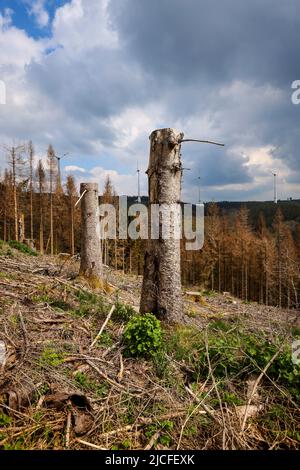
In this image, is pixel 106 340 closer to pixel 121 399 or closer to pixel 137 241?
pixel 121 399

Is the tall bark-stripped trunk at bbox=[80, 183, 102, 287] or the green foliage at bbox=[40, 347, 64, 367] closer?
the green foliage at bbox=[40, 347, 64, 367]

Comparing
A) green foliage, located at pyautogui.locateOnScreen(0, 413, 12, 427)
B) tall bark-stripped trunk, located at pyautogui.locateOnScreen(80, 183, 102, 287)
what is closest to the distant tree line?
tall bark-stripped trunk, located at pyautogui.locateOnScreen(80, 183, 102, 287)

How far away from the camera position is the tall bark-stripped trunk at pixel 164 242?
17.1ft

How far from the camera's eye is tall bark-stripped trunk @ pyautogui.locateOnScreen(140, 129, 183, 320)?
5.22 m

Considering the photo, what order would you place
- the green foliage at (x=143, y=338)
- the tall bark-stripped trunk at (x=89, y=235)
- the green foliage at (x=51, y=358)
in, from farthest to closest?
the tall bark-stripped trunk at (x=89, y=235) < the green foliage at (x=143, y=338) < the green foliage at (x=51, y=358)

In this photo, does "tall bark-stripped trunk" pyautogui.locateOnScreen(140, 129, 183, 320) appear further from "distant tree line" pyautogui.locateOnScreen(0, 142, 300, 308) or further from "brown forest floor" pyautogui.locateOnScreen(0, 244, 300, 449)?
"distant tree line" pyautogui.locateOnScreen(0, 142, 300, 308)

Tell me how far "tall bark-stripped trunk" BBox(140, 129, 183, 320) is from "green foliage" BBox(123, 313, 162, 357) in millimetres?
924

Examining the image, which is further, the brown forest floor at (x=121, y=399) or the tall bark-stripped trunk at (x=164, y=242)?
the tall bark-stripped trunk at (x=164, y=242)

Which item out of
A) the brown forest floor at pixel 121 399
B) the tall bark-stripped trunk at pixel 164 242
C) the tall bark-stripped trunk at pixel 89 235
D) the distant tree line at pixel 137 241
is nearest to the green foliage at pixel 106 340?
the brown forest floor at pixel 121 399

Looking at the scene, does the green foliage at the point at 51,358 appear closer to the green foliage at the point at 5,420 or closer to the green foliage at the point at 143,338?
the green foliage at the point at 5,420

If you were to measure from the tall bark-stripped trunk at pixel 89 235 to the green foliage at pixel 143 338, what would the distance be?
13.6 ft

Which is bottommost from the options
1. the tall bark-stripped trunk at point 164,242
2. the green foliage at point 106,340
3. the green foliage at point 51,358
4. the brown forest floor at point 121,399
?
the brown forest floor at point 121,399

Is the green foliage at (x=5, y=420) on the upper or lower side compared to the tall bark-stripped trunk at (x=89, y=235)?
lower
